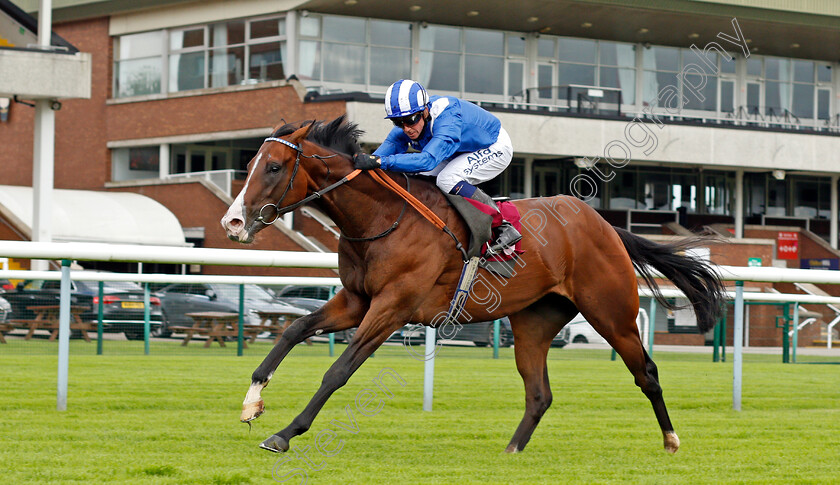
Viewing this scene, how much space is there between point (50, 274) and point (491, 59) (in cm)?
2108

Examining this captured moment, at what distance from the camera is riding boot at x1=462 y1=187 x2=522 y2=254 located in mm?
5508

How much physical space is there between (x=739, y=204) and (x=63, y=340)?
28543 mm

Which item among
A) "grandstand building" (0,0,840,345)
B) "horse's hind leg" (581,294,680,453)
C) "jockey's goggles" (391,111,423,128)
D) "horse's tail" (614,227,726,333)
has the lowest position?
"horse's hind leg" (581,294,680,453)

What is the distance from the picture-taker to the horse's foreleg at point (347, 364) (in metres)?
4.70

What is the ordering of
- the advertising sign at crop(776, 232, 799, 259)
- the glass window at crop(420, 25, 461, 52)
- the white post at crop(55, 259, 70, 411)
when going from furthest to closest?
the advertising sign at crop(776, 232, 799, 259), the glass window at crop(420, 25, 461, 52), the white post at crop(55, 259, 70, 411)

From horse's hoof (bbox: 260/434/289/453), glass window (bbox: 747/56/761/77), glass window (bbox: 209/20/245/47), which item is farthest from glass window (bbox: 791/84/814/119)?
horse's hoof (bbox: 260/434/289/453)

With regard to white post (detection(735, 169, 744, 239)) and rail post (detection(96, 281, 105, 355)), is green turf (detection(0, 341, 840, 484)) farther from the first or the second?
white post (detection(735, 169, 744, 239))

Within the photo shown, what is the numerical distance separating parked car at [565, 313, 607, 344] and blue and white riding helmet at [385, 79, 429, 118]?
383 inches

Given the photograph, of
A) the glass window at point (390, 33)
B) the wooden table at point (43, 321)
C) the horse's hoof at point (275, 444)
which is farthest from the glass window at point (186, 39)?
the horse's hoof at point (275, 444)

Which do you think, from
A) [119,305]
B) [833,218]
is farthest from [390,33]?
[119,305]

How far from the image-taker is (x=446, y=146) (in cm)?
532

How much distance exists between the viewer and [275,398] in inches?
310

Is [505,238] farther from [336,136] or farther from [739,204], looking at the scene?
[739,204]

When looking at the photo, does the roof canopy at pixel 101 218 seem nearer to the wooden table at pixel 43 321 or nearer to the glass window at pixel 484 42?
the glass window at pixel 484 42
